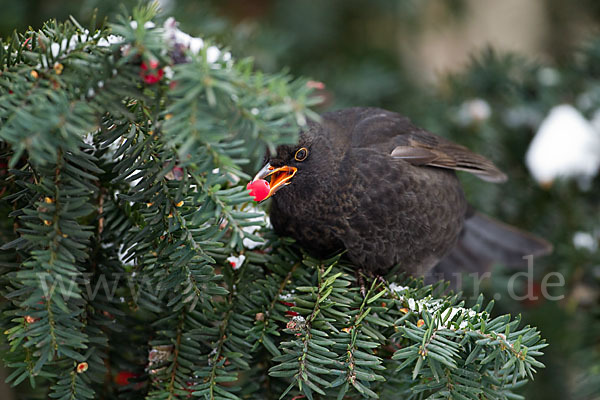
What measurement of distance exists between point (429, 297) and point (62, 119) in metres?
0.84

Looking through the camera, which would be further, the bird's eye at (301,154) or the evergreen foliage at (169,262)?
the bird's eye at (301,154)

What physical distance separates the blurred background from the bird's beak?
0.71 m

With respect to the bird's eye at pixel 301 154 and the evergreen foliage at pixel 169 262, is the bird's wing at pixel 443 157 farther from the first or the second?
the evergreen foliage at pixel 169 262

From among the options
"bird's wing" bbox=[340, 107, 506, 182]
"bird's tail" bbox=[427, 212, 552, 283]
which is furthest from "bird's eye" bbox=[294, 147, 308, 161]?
"bird's tail" bbox=[427, 212, 552, 283]

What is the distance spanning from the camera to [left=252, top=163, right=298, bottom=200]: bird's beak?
58.6 inches

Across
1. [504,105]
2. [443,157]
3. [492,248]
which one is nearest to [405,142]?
[443,157]

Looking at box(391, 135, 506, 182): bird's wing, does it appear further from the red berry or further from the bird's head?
the red berry

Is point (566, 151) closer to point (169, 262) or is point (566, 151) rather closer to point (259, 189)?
point (259, 189)

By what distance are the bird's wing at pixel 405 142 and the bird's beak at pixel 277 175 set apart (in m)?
0.27

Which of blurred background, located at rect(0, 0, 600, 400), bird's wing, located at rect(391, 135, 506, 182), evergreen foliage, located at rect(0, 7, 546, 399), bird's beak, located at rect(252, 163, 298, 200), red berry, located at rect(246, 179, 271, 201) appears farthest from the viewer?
blurred background, located at rect(0, 0, 600, 400)

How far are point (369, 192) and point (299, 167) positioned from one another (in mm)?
215

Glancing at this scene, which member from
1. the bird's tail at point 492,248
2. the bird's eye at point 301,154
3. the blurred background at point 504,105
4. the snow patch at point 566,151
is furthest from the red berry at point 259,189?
the snow patch at point 566,151

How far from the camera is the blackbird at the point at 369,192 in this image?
1.54 m

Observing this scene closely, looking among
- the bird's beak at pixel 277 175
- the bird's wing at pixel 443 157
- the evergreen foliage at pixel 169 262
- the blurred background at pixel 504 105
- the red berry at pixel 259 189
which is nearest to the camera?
the evergreen foliage at pixel 169 262
